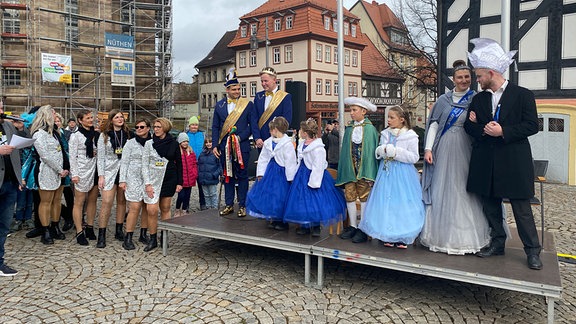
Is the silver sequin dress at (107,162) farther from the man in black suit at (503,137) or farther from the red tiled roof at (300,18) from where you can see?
the red tiled roof at (300,18)

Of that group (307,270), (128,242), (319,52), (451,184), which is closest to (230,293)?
(307,270)

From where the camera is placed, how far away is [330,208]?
529 centimetres

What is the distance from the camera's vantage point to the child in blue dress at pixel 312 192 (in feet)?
17.1

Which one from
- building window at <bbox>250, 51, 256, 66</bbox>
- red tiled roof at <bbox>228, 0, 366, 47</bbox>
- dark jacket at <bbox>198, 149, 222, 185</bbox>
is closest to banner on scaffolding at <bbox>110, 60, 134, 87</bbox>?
red tiled roof at <bbox>228, 0, 366, 47</bbox>

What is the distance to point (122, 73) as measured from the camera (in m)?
27.3

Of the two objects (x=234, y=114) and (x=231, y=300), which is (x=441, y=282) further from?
(x=234, y=114)

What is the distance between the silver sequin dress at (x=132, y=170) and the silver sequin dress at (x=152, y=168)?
103mm

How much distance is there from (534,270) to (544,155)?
1271 cm

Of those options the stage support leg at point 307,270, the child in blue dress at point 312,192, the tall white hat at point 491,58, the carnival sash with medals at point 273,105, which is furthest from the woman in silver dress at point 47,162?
the tall white hat at point 491,58

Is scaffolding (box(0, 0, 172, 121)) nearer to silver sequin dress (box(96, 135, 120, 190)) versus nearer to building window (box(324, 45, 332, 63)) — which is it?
building window (box(324, 45, 332, 63))

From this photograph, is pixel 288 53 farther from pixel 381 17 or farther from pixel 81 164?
pixel 81 164

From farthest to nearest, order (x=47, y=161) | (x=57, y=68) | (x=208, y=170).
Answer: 1. (x=57, y=68)
2. (x=208, y=170)
3. (x=47, y=161)

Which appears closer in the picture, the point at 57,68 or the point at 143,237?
the point at 143,237

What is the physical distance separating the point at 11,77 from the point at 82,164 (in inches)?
888
